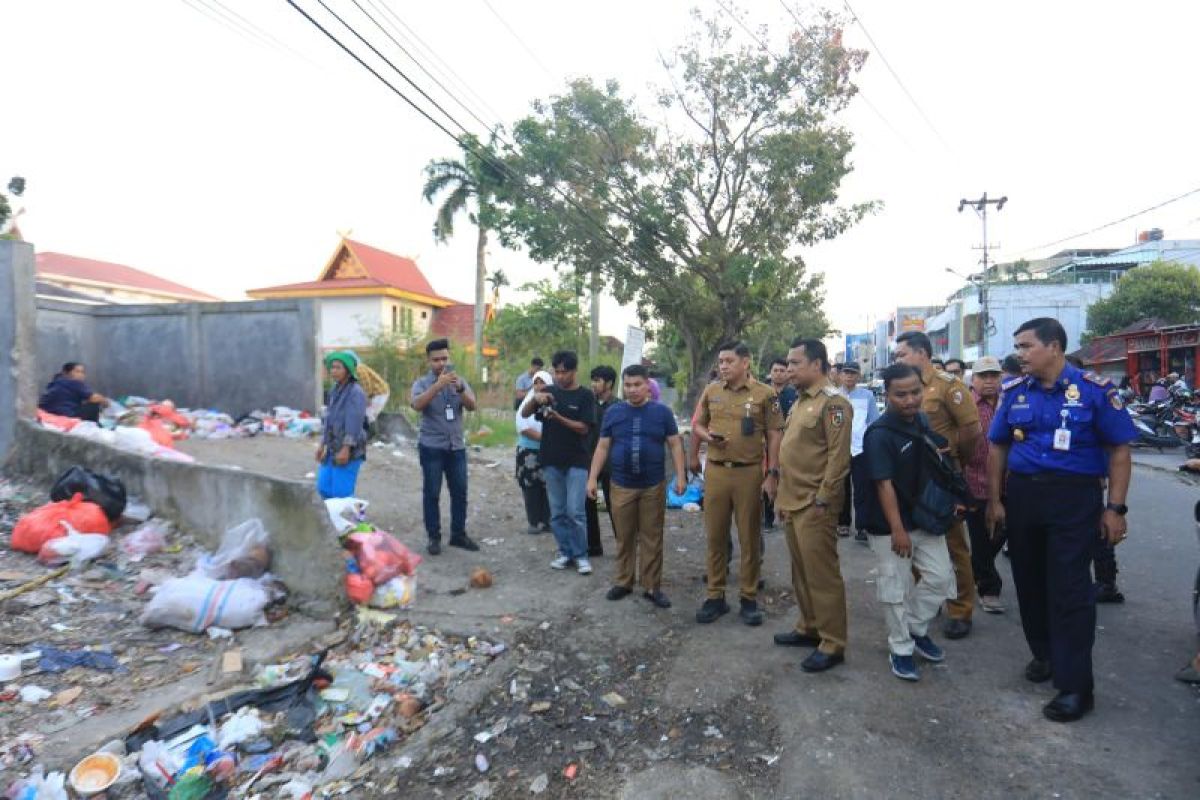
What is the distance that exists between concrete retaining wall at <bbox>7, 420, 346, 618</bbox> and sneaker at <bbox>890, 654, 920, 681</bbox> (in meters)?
3.27

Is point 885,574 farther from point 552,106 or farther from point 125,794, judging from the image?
point 552,106

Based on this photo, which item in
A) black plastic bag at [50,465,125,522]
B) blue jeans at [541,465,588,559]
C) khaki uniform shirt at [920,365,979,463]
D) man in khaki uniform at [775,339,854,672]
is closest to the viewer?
man in khaki uniform at [775,339,854,672]

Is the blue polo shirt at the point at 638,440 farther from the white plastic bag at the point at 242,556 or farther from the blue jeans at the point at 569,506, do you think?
the white plastic bag at the point at 242,556

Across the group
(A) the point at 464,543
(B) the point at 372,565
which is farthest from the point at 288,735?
(A) the point at 464,543

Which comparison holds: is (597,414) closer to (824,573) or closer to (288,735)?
(824,573)

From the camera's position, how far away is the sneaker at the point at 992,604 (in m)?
5.01

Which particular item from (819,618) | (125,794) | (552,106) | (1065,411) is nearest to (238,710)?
(125,794)

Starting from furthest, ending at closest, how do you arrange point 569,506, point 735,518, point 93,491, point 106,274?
point 106,274
point 93,491
point 569,506
point 735,518

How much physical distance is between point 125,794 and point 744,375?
3859mm

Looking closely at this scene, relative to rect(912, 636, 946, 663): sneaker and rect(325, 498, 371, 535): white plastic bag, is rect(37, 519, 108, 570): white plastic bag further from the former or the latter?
rect(912, 636, 946, 663): sneaker

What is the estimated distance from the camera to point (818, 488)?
4.14 m

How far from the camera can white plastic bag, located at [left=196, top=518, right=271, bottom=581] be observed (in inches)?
198

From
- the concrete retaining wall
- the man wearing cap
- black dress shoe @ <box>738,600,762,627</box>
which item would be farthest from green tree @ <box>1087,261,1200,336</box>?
the concrete retaining wall

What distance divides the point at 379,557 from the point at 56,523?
8.66 feet
